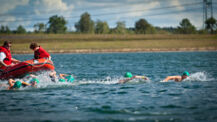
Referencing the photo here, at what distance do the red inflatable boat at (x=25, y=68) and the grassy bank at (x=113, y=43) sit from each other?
151 ft

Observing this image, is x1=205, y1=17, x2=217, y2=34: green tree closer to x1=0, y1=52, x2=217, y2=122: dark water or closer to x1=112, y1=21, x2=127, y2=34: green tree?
x1=112, y1=21, x2=127, y2=34: green tree

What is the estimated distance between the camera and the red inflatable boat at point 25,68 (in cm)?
1532

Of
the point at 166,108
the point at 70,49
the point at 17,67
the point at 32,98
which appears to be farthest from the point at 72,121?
the point at 70,49

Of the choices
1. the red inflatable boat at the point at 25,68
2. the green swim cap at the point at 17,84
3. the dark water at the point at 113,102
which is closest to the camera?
the dark water at the point at 113,102

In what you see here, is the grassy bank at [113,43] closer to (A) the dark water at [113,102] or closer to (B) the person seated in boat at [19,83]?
(B) the person seated in boat at [19,83]

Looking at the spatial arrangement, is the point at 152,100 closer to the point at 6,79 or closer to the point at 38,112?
the point at 38,112

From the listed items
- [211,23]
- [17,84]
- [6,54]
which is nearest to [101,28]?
[211,23]

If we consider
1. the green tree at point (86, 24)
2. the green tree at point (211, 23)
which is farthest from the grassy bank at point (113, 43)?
the green tree at point (86, 24)

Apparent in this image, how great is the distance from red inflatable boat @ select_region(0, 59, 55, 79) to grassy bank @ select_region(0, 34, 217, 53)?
46058 mm

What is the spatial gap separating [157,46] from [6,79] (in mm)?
55874

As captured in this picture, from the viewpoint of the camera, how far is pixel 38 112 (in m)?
9.82

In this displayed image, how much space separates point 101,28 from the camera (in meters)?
133

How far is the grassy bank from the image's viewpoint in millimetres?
65931

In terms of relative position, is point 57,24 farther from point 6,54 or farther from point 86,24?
point 6,54
